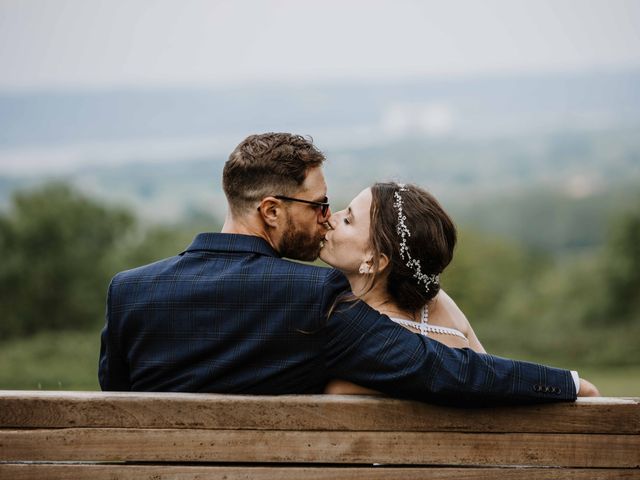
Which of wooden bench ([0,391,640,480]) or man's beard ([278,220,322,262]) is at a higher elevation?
man's beard ([278,220,322,262])

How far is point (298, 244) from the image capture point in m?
3.10

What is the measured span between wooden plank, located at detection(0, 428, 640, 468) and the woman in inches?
34.5

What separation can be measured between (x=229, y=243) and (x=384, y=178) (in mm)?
1042

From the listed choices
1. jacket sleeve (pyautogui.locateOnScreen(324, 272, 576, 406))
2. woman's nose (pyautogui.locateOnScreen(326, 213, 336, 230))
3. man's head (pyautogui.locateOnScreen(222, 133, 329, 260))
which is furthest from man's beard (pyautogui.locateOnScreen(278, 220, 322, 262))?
jacket sleeve (pyautogui.locateOnScreen(324, 272, 576, 406))

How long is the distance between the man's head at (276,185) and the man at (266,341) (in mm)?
260

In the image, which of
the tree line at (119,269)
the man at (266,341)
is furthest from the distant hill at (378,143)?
the man at (266,341)

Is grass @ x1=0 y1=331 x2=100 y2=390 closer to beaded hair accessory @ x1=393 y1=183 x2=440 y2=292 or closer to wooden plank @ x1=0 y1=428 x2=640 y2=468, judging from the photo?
beaded hair accessory @ x1=393 y1=183 x2=440 y2=292

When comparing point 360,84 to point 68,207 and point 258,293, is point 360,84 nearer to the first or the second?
point 68,207

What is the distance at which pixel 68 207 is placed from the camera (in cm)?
3747

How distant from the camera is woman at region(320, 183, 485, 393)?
320 cm

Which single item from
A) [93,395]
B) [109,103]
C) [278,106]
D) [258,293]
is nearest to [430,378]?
[258,293]

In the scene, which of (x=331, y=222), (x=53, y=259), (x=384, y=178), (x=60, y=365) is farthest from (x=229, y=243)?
(x=53, y=259)

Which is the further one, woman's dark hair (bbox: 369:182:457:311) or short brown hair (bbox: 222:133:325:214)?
woman's dark hair (bbox: 369:182:457:311)

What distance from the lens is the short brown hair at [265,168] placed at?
302 cm
